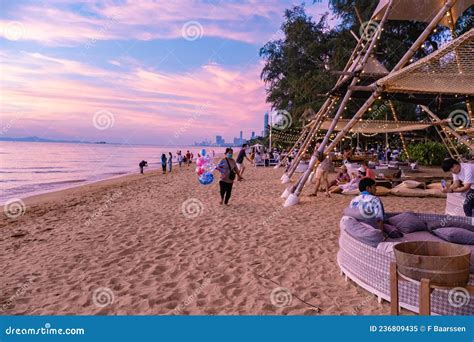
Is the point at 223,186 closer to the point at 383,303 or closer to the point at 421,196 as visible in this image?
the point at 421,196

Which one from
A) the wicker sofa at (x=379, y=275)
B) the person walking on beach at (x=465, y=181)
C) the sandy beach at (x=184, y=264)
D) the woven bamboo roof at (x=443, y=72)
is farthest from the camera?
the person walking on beach at (x=465, y=181)

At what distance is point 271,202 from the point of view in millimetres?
11266

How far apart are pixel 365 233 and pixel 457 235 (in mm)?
1273

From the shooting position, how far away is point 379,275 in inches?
163

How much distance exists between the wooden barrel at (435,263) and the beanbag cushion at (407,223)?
5.61ft

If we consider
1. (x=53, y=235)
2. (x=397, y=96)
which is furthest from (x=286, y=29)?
(x=53, y=235)

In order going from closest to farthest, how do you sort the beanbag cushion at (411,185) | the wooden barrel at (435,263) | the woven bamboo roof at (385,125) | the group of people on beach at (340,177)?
the wooden barrel at (435,263)
the group of people on beach at (340,177)
the beanbag cushion at (411,185)
the woven bamboo roof at (385,125)

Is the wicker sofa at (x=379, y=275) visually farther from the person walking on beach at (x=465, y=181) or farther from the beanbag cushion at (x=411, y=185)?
the beanbag cushion at (x=411, y=185)

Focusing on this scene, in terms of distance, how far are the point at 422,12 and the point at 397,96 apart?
6.16 m

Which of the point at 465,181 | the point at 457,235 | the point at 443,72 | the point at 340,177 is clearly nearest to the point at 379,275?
the point at 457,235

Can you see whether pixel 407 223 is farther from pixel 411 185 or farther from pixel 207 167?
pixel 207 167

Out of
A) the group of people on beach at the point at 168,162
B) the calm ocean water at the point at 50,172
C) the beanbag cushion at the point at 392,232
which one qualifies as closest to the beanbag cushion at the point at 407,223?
the beanbag cushion at the point at 392,232

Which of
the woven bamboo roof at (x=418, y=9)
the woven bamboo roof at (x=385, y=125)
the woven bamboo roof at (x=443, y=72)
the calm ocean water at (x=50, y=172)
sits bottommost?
the calm ocean water at (x=50, y=172)

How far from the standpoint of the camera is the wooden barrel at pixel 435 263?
3107mm
